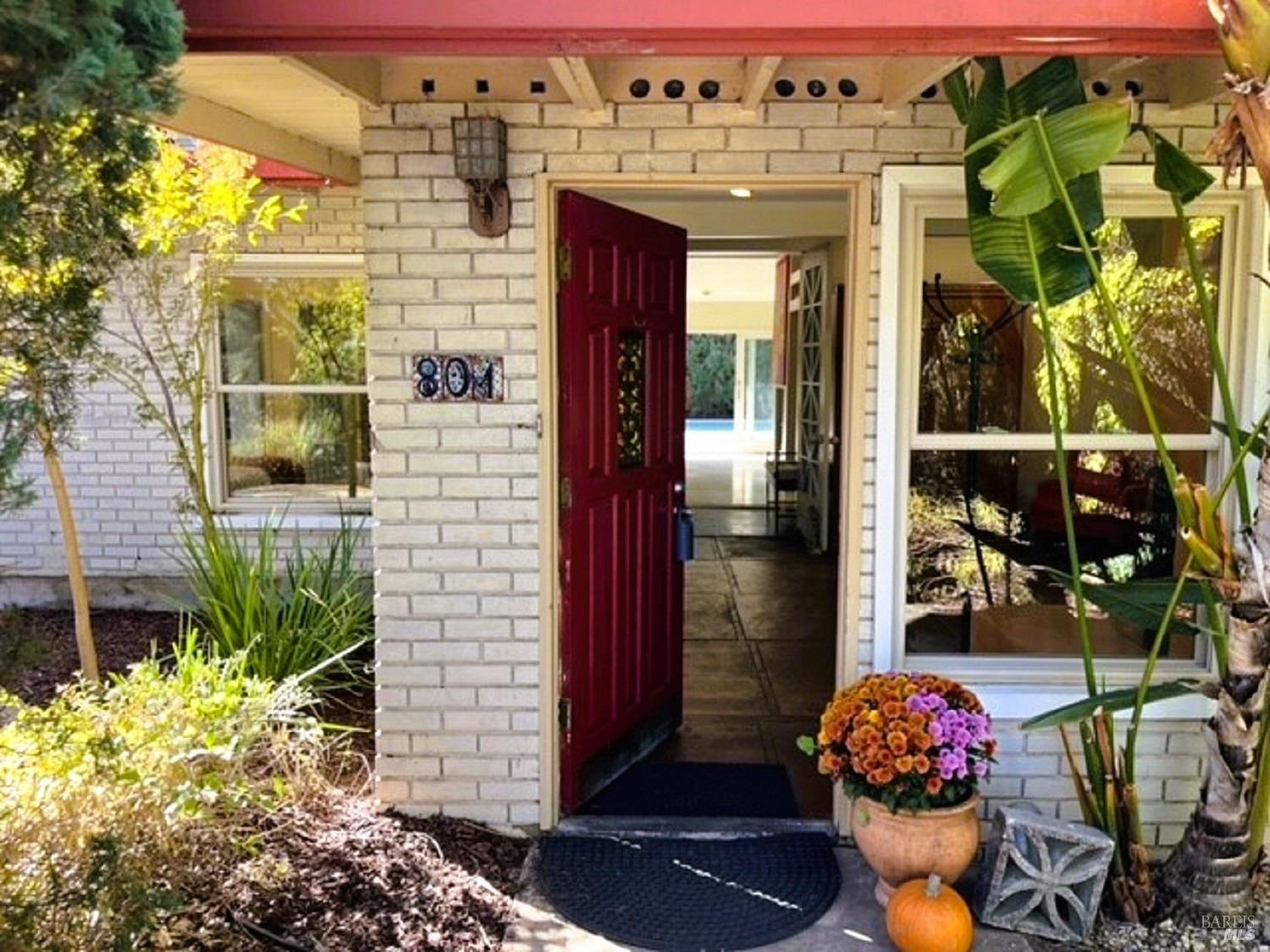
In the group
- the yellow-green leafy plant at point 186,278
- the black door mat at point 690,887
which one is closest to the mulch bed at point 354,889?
the black door mat at point 690,887

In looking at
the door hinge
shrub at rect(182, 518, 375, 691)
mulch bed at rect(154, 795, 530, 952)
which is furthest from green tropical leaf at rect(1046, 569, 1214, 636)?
shrub at rect(182, 518, 375, 691)

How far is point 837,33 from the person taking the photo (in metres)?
2.43

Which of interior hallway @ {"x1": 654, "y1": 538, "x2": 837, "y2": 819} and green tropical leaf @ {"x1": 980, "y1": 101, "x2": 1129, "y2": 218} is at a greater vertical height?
green tropical leaf @ {"x1": 980, "y1": 101, "x2": 1129, "y2": 218}

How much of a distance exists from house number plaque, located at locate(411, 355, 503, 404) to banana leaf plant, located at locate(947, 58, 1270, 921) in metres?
1.68

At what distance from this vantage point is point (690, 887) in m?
3.40

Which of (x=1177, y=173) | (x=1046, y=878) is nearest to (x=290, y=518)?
(x=1046, y=878)

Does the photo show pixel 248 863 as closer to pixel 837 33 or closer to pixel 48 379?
pixel 48 379

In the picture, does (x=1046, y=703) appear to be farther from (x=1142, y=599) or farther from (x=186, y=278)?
(x=186, y=278)

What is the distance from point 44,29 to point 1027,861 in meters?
3.32

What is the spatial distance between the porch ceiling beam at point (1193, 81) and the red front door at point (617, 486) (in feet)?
6.51

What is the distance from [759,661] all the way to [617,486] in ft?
6.98

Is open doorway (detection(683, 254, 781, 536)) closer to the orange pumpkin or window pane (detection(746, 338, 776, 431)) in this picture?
window pane (detection(746, 338, 776, 431))

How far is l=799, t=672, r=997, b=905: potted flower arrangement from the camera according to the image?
312 centimetres

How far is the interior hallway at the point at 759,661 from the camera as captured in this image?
4.52 meters
